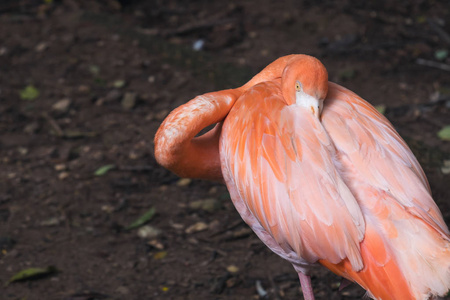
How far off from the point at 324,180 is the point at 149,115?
9.72 feet

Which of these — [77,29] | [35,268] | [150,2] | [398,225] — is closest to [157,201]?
[35,268]

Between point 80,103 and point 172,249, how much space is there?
212 centimetres

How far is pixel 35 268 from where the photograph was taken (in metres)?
3.42

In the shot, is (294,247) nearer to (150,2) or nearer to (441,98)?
(441,98)

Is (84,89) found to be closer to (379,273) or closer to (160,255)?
(160,255)

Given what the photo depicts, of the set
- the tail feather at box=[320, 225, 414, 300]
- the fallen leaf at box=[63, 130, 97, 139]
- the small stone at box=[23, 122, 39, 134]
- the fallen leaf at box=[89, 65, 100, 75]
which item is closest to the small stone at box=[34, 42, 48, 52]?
the fallen leaf at box=[89, 65, 100, 75]

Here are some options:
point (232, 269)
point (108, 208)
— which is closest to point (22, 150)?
point (108, 208)

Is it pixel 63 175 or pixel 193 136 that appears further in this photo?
pixel 63 175

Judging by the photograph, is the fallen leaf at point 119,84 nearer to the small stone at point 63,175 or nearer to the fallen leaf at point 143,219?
the small stone at point 63,175

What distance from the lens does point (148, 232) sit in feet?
12.4

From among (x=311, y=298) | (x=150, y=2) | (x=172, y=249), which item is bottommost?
(x=172, y=249)

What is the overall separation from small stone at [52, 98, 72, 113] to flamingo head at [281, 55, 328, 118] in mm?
3081

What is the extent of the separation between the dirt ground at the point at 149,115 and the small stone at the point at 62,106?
14mm

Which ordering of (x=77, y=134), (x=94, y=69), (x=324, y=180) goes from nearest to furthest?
(x=324, y=180) < (x=77, y=134) < (x=94, y=69)
